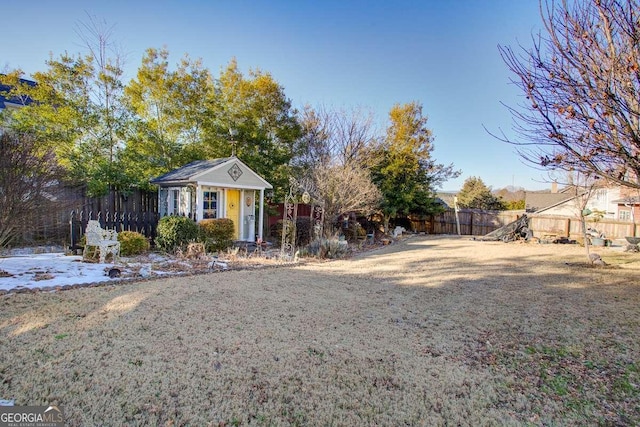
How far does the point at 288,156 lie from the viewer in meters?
15.3

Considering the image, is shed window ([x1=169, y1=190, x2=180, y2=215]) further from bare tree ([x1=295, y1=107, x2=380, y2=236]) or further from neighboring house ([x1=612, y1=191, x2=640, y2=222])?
neighboring house ([x1=612, y1=191, x2=640, y2=222])

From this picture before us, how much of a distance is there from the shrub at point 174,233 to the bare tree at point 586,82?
813cm

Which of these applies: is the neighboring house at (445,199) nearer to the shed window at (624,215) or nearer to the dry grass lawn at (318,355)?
the shed window at (624,215)

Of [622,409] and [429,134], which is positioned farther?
[429,134]

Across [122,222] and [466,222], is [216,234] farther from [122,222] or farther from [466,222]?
[466,222]

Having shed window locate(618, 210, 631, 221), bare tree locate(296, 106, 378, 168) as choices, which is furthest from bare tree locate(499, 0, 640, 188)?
shed window locate(618, 210, 631, 221)

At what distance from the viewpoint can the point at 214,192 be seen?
458 inches

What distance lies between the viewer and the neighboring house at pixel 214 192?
10883 millimetres

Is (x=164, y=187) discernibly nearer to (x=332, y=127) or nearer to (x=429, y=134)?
(x=332, y=127)

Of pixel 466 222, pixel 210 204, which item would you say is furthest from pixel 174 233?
pixel 466 222

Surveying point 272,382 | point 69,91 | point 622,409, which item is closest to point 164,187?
point 69,91

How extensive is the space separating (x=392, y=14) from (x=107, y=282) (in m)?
9.63

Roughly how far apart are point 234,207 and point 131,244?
4.21 meters

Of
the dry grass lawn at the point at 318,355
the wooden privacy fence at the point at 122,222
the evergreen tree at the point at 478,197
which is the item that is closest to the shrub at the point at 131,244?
the wooden privacy fence at the point at 122,222
